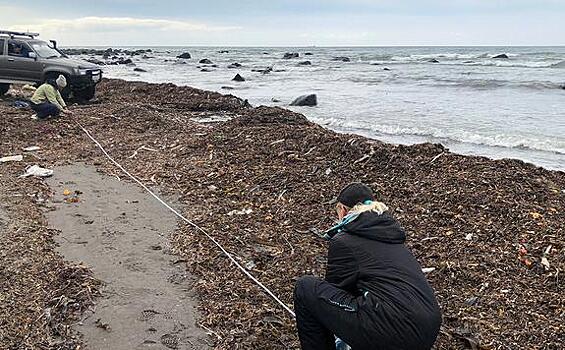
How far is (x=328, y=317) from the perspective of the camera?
3.07 m

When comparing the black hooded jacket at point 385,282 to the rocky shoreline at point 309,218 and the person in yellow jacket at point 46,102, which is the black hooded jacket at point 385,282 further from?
the person in yellow jacket at point 46,102

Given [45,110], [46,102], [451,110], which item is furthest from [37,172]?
[451,110]

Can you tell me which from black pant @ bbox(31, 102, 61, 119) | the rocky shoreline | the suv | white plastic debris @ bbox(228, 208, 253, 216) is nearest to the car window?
the suv

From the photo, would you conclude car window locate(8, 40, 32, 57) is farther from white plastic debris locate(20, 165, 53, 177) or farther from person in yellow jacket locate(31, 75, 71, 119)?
white plastic debris locate(20, 165, 53, 177)

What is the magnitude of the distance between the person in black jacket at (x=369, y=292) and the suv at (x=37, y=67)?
1405 centimetres

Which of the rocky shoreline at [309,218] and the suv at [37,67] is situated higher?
the suv at [37,67]

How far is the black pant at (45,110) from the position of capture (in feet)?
38.9

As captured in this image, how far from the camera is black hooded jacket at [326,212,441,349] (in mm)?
2803

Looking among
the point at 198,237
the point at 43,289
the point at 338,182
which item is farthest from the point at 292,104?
the point at 43,289

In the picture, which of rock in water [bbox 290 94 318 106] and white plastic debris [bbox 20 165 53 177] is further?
rock in water [bbox 290 94 318 106]

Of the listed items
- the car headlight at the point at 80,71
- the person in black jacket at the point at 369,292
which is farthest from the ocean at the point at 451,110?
the person in black jacket at the point at 369,292

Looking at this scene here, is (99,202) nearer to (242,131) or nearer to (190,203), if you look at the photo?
(190,203)

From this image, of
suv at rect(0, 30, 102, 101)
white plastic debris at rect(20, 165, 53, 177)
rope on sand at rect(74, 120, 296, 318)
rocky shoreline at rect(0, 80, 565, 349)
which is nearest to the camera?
rocky shoreline at rect(0, 80, 565, 349)

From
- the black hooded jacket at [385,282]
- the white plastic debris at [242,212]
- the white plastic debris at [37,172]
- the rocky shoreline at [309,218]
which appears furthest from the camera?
the white plastic debris at [37,172]
